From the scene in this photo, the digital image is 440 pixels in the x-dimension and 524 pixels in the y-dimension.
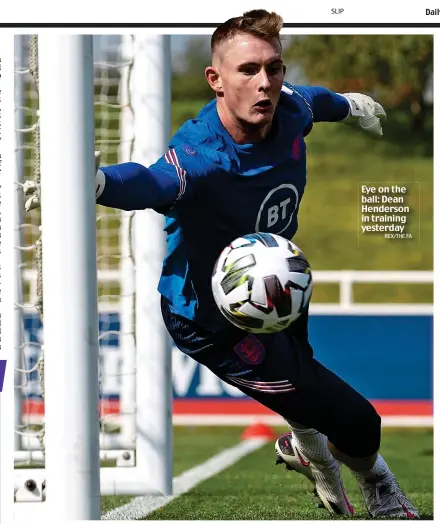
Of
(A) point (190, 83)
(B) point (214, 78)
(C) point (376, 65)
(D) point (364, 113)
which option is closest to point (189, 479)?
(D) point (364, 113)

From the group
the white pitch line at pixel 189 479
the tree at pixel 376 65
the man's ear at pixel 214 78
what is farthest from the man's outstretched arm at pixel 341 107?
the tree at pixel 376 65

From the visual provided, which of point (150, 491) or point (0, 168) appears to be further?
point (150, 491)

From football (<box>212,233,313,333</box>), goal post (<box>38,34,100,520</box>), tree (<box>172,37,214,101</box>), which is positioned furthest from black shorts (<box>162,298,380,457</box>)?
tree (<box>172,37,214,101</box>)

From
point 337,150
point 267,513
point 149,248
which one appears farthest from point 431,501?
point 337,150

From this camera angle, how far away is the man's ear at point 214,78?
5.16 metres

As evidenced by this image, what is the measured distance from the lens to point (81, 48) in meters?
4.59

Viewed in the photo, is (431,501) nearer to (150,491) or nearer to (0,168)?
(150,491)

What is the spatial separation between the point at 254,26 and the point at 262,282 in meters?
1.13

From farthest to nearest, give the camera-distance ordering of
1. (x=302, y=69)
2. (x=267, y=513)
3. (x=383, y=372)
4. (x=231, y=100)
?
(x=302, y=69)
(x=383, y=372)
(x=267, y=513)
(x=231, y=100)

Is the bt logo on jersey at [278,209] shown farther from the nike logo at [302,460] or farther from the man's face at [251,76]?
the nike logo at [302,460]

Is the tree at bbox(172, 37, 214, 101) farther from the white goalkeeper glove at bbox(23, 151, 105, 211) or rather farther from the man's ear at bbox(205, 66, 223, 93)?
the white goalkeeper glove at bbox(23, 151, 105, 211)

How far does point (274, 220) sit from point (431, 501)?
223 cm

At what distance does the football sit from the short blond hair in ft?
2.90

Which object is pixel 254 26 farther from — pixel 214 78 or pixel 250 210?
pixel 250 210
